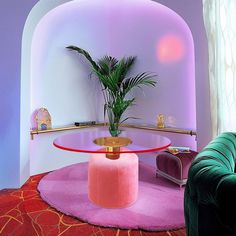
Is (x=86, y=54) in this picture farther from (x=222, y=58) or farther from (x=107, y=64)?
(x=222, y=58)

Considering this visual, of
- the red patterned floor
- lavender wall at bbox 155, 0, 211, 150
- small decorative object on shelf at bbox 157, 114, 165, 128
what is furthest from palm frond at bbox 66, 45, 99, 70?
the red patterned floor

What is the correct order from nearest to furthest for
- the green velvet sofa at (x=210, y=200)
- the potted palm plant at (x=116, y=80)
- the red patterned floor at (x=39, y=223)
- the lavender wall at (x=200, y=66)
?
the green velvet sofa at (x=210, y=200)
the red patterned floor at (x=39, y=223)
the lavender wall at (x=200, y=66)
the potted palm plant at (x=116, y=80)

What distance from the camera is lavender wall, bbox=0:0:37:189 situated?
95.4 inches

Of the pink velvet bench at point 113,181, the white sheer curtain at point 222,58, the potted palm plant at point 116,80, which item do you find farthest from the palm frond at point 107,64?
the pink velvet bench at point 113,181

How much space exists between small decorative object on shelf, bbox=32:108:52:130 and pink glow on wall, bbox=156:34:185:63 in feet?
6.30

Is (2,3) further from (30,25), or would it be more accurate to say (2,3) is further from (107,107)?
(107,107)

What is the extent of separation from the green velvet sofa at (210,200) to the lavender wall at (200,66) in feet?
6.18

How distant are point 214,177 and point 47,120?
2.76m

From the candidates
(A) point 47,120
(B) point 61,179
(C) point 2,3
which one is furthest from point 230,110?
(C) point 2,3

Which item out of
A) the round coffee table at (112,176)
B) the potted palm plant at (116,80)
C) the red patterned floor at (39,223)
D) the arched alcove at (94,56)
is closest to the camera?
the red patterned floor at (39,223)

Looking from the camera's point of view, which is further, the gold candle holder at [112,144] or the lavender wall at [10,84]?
the lavender wall at [10,84]

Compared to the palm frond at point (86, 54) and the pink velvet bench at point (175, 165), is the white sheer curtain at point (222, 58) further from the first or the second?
the palm frond at point (86, 54)

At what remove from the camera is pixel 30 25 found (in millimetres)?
2637

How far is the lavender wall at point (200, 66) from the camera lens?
8.64 feet
